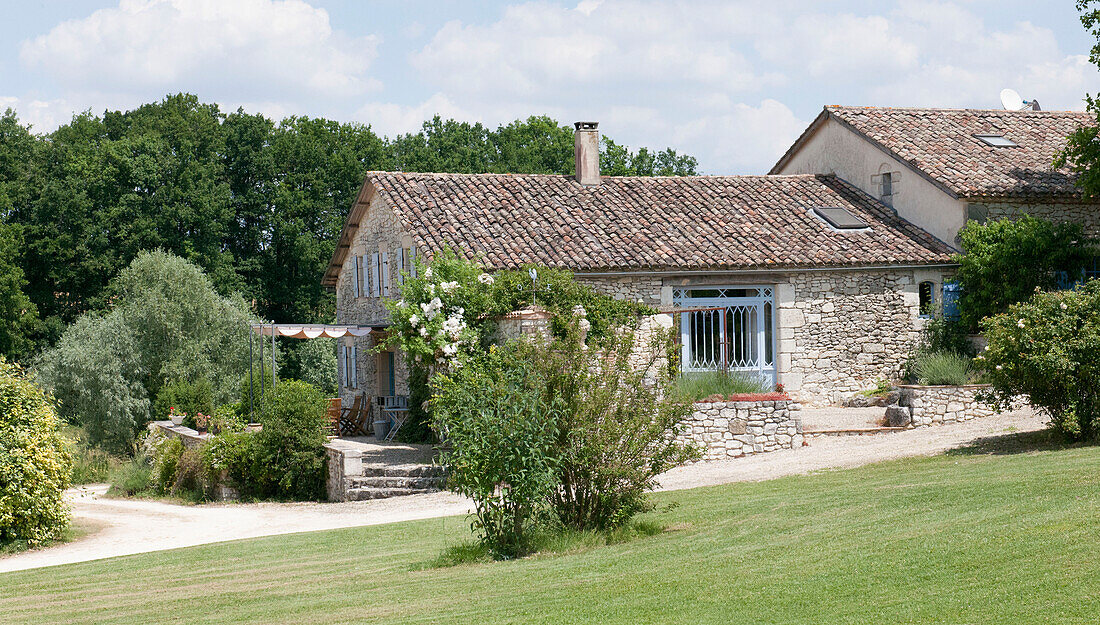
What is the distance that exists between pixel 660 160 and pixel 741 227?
31.5 meters

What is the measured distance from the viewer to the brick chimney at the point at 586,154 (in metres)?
24.9

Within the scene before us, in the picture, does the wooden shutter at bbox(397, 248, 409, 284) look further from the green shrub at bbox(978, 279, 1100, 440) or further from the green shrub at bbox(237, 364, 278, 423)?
the green shrub at bbox(978, 279, 1100, 440)

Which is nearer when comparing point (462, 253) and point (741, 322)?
point (462, 253)

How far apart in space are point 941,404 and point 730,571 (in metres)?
11.4

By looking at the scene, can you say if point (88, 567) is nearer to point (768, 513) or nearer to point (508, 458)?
point (508, 458)

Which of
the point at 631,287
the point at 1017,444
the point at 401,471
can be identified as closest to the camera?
the point at 1017,444

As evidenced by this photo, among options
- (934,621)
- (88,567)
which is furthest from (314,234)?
(934,621)

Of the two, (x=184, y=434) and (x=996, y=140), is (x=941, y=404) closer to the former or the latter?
(x=996, y=140)

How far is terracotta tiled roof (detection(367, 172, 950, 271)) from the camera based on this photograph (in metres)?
21.1

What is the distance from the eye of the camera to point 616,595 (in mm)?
7746

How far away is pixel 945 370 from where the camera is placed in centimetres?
1938

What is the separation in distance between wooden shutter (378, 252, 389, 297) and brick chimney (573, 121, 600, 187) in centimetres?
466

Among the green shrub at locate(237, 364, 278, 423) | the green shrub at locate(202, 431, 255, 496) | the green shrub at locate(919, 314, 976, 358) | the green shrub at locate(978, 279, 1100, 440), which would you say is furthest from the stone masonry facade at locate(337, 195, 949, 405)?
the green shrub at locate(978, 279, 1100, 440)

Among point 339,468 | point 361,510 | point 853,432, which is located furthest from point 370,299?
point 853,432
